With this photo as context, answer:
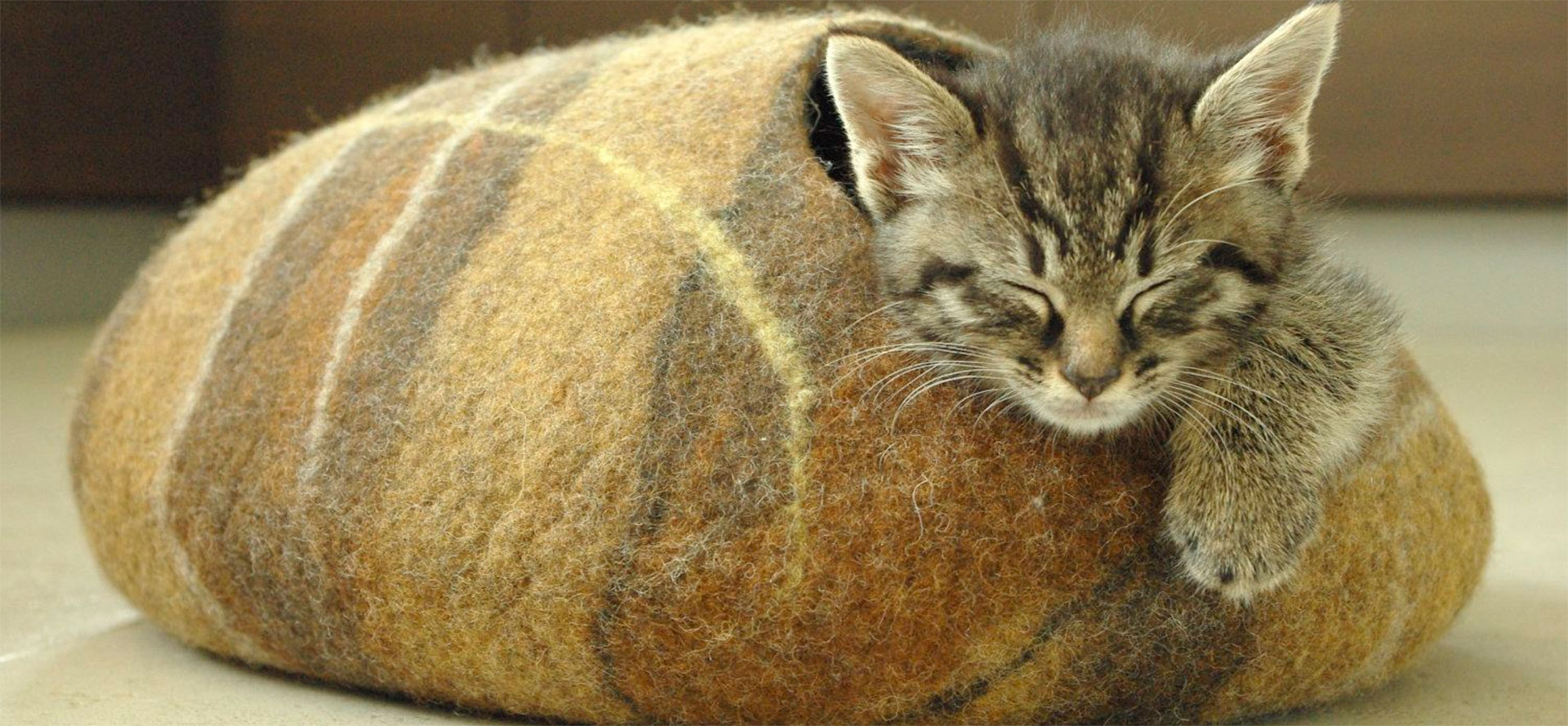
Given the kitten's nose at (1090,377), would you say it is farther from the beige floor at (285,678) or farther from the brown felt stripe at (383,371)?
the brown felt stripe at (383,371)

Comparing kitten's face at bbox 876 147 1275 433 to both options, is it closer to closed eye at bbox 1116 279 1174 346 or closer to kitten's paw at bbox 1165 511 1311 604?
closed eye at bbox 1116 279 1174 346

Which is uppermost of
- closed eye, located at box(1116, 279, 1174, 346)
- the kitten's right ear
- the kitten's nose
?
the kitten's right ear

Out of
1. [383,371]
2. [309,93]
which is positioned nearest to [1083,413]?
[383,371]

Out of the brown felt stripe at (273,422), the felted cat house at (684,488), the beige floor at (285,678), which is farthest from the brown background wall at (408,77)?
the felted cat house at (684,488)

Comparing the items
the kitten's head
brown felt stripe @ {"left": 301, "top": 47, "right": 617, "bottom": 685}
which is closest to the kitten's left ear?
the kitten's head

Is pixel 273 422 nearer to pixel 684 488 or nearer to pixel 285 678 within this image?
pixel 285 678

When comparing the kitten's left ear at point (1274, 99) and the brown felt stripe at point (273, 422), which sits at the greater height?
the kitten's left ear at point (1274, 99)

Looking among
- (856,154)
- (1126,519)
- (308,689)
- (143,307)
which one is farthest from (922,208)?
(143,307)

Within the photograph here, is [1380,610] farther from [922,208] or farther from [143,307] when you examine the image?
[143,307]
